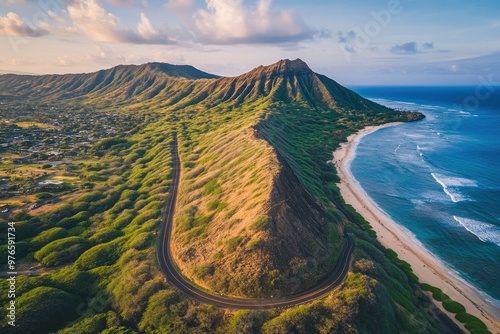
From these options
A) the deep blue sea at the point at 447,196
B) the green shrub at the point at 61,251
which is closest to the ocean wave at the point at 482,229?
the deep blue sea at the point at 447,196

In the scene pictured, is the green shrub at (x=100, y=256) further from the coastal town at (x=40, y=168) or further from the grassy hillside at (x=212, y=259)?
the coastal town at (x=40, y=168)

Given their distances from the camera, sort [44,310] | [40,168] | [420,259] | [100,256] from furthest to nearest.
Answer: [40,168], [420,259], [100,256], [44,310]

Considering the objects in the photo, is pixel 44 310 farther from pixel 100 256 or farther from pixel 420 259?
pixel 420 259

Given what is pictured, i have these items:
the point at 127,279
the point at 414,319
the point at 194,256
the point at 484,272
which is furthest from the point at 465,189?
the point at 127,279

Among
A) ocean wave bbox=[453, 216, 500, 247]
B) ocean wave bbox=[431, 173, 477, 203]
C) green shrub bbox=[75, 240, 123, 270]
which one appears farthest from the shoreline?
green shrub bbox=[75, 240, 123, 270]

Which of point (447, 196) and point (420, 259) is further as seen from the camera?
point (447, 196)

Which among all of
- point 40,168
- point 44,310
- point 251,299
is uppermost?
point 251,299

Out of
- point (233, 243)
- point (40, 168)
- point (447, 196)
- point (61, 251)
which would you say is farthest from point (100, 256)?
point (447, 196)
